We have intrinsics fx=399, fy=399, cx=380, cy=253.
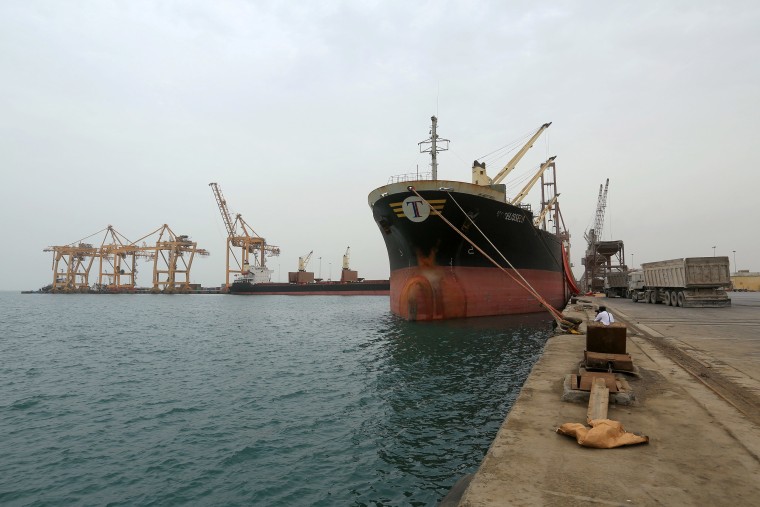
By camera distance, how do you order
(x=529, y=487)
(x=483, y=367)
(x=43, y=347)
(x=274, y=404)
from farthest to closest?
1. (x=43, y=347)
2. (x=483, y=367)
3. (x=274, y=404)
4. (x=529, y=487)

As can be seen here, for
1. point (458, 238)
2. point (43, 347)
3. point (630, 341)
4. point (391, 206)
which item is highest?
point (391, 206)

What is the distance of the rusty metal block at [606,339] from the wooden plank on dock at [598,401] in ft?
6.56

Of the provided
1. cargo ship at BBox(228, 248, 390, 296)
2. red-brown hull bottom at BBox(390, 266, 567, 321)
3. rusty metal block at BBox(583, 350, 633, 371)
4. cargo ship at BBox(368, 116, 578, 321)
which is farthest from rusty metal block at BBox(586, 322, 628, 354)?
cargo ship at BBox(228, 248, 390, 296)

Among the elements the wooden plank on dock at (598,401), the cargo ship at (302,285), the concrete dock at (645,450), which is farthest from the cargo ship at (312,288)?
the wooden plank on dock at (598,401)

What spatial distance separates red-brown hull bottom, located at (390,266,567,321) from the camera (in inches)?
Result: 1085

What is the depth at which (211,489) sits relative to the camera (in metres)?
7.05

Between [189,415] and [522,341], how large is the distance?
15.4 meters

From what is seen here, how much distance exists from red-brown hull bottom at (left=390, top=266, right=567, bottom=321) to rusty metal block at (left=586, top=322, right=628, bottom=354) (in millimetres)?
18816

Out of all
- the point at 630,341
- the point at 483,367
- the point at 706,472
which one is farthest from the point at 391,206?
the point at 706,472

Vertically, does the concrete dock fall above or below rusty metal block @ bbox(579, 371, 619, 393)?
below

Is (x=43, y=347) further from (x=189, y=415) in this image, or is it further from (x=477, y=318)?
(x=477, y=318)

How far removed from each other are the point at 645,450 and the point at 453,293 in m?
23.2

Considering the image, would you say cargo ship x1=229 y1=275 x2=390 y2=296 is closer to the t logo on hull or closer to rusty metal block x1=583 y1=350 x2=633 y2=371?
the t logo on hull

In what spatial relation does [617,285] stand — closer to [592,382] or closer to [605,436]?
[592,382]
